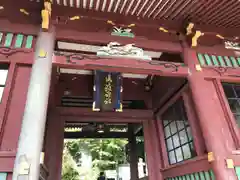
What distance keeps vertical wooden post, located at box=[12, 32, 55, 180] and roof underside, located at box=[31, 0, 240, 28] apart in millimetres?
940

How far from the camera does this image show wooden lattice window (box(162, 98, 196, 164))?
407 cm

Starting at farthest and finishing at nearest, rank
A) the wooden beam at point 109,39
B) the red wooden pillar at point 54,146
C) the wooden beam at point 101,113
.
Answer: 1. the wooden beam at point 101,113
2. the red wooden pillar at point 54,146
3. the wooden beam at point 109,39

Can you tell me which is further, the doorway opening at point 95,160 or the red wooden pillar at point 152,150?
the doorway opening at point 95,160

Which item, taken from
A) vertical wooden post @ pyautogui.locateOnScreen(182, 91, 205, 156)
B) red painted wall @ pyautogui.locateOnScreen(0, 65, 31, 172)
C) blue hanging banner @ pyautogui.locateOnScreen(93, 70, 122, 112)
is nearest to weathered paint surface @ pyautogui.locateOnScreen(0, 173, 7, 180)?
red painted wall @ pyautogui.locateOnScreen(0, 65, 31, 172)

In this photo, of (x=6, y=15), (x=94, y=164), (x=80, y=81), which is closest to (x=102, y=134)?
(x=80, y=81)

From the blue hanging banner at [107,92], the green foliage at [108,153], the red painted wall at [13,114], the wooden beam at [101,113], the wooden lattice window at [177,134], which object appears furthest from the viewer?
the green foliage at [108,153]

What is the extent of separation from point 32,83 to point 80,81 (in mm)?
2538

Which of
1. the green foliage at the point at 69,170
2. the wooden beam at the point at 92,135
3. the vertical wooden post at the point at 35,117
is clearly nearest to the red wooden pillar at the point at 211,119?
the vertical wooden post at the point at 35,117

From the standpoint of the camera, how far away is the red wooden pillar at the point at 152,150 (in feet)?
16.0

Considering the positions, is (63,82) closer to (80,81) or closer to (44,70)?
(80,81)

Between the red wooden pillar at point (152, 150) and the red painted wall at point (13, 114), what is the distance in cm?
335

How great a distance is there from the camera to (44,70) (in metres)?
2.79

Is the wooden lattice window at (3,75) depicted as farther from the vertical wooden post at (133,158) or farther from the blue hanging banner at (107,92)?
the vertical wooden post at (133,158)

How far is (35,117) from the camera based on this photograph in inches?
96.2
